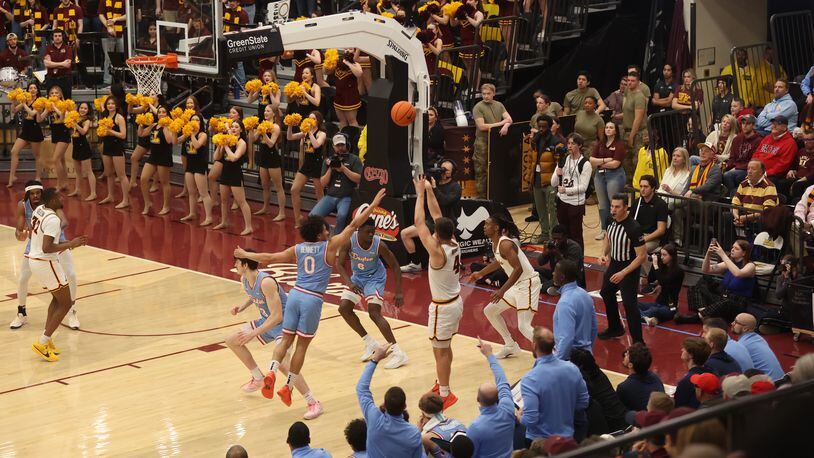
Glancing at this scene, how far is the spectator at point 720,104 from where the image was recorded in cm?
1884

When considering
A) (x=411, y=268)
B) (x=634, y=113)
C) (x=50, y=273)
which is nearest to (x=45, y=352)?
(x=50, y=273)

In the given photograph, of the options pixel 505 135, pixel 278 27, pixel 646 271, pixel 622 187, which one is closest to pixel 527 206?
pixel 505 135

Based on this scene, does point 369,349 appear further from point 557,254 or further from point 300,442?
point 300,442

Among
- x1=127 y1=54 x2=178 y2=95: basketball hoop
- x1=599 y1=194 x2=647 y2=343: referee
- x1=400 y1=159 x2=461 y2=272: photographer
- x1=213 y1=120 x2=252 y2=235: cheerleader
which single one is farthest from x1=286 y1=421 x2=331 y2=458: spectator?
x1=127 y1=54 x2=178 y2=95: basketball hoop

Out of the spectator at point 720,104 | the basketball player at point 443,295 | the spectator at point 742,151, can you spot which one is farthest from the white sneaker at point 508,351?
the spectator at point 720,104

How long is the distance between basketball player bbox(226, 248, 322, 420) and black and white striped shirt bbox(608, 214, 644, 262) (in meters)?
3.60

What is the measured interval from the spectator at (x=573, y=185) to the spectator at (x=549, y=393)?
6631 mm

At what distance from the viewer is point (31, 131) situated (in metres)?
21.7

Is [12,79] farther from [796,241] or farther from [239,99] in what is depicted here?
[796,241]

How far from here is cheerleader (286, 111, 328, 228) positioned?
60.1 ft

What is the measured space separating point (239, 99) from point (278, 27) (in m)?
8.24

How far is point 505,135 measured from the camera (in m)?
19.5

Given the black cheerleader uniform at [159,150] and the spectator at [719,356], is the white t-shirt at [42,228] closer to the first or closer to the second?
the black cheerleader uniform at [159,150]

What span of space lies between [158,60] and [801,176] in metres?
9.45
